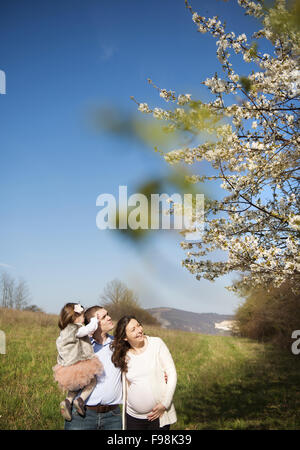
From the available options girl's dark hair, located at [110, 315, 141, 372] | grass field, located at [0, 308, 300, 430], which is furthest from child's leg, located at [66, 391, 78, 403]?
grass field, located at [0, 308, 300, 430]

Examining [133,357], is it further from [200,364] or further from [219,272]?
[200,364]

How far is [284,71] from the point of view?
16.0 ft

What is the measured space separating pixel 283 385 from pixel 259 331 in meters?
24.6

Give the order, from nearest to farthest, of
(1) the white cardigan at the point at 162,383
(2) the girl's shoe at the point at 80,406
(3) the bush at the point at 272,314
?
(2) the girl's shoe at the point at 80,406 → (1) the white cardigan at the point at 162,383 → (3) the bush at the point at 272,314

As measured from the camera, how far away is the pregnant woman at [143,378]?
144 inches

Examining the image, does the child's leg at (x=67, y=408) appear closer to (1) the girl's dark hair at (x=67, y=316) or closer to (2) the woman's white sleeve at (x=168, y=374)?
(1) the girl's dark hair at (x=67, y=316)

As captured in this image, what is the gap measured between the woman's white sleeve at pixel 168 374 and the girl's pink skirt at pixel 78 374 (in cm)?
71

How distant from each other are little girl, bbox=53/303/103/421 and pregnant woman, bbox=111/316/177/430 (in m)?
0.30

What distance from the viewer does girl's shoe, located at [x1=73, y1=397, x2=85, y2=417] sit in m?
3.52

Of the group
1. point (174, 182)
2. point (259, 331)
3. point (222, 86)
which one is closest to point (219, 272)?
point (174, 182)

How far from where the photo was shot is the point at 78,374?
3.58 metres
